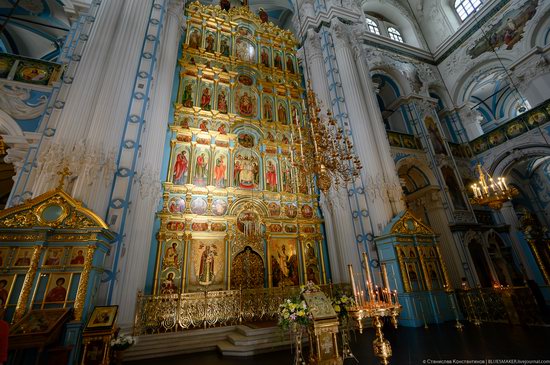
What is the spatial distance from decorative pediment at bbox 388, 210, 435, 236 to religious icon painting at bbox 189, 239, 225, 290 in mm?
5545

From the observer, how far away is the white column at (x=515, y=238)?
11.8m

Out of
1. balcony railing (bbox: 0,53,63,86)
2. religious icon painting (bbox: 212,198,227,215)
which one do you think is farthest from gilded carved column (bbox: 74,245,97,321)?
balcony railing (bbox: 0,53,63,86)

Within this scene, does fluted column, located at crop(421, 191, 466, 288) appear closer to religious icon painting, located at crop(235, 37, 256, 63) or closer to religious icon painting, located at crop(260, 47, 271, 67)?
religious icon painting, located at crop(260, 47, 271, 67)

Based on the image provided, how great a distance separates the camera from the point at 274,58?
1352 cm

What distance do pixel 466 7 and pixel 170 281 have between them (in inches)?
839

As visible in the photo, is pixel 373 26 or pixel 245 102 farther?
pixel 373 26

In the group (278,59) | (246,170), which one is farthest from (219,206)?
(278,59)

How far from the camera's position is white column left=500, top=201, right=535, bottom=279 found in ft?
38.9

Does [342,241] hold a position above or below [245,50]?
below

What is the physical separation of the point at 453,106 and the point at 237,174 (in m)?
13.5

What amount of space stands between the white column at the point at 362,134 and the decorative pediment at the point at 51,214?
7.85 meters

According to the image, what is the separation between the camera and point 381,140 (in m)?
10.2

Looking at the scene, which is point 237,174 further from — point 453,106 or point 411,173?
point 453,106

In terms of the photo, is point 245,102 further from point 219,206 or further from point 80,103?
point 80,103
